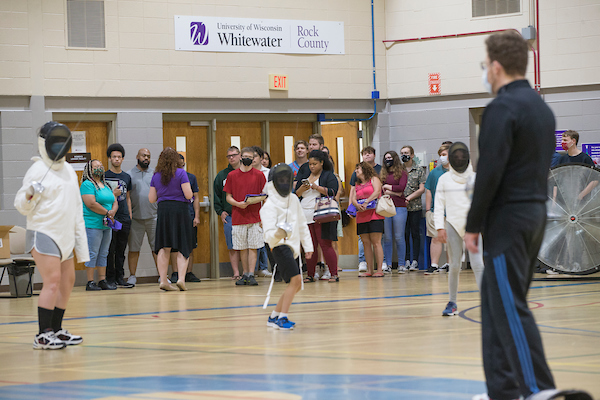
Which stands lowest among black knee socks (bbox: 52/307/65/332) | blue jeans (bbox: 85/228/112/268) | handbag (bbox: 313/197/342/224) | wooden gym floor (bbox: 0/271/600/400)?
wooden gym floor (bbox: 0/271/600/400)

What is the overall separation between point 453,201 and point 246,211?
455 cm

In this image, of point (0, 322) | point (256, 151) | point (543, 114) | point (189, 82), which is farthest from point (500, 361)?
point (189, 82)

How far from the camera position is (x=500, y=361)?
3.23 metres

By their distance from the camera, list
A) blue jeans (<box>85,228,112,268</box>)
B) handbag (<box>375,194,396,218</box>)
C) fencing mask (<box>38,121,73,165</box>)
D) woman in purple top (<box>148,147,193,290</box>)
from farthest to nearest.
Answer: handbag (<box>375,194,396,218</box>) < blue jeans (<box>85,228,112,268</box>) < woman in purple top (<box>148,147,193,290</box>) < fencing mask (<box>38,121,73,165</box>)

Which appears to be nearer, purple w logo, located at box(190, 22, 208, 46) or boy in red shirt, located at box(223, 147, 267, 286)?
boy in red shirt, located at box(223, 147, 267, 286)

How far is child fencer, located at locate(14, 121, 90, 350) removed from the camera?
5.48 metres

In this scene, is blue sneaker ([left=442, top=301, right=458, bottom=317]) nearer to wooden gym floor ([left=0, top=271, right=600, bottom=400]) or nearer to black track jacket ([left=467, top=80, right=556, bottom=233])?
wooden gym floor ([left=0, top=271, right=600, bottom=400])

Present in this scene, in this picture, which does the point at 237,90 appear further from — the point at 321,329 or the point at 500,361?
the point at 500,361

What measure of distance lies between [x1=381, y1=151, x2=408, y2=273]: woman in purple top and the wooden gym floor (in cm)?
303

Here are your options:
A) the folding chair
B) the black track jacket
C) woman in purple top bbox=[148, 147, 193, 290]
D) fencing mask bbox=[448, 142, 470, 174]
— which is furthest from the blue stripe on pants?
the folding chair

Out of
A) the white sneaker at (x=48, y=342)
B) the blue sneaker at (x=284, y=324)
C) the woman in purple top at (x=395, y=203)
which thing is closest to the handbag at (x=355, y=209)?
the woman in purple top at (x=395, y=203)

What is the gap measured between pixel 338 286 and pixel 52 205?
4841 millimetres

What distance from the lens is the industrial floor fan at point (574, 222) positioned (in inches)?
372

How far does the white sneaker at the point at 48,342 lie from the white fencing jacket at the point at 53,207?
0.53m
